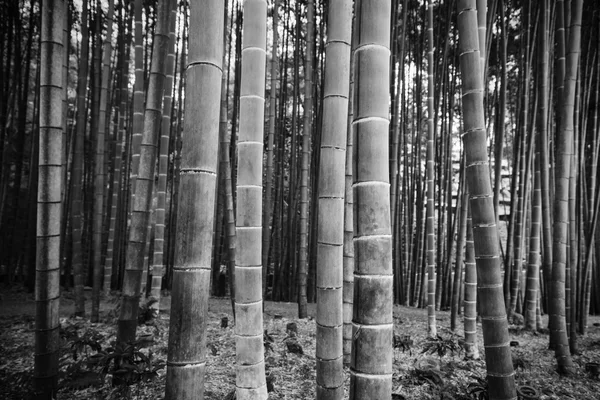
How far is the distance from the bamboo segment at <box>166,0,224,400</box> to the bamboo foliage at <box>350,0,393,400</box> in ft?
1.14

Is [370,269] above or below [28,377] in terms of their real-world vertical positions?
above

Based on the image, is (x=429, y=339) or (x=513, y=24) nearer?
(x=429, y=339)

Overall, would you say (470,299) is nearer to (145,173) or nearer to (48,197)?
(145,173)

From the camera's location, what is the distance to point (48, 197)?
1.52 m

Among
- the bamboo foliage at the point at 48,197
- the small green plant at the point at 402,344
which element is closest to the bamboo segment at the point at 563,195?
the small green plant at the point at 402,344

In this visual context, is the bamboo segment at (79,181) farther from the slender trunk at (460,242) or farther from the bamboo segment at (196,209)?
the slender trunk at (460,242)

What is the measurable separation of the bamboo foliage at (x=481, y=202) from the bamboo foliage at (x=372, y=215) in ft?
2.58

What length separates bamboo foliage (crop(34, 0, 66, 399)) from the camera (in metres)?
1.51

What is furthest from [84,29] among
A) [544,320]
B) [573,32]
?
[544,320]

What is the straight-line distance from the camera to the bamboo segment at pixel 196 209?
879 millimetres

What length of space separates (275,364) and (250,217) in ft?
4.91

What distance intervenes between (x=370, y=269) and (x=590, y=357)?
323 cm

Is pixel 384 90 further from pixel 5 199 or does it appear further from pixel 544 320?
pixel 5 199

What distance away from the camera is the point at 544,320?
4645 mm
